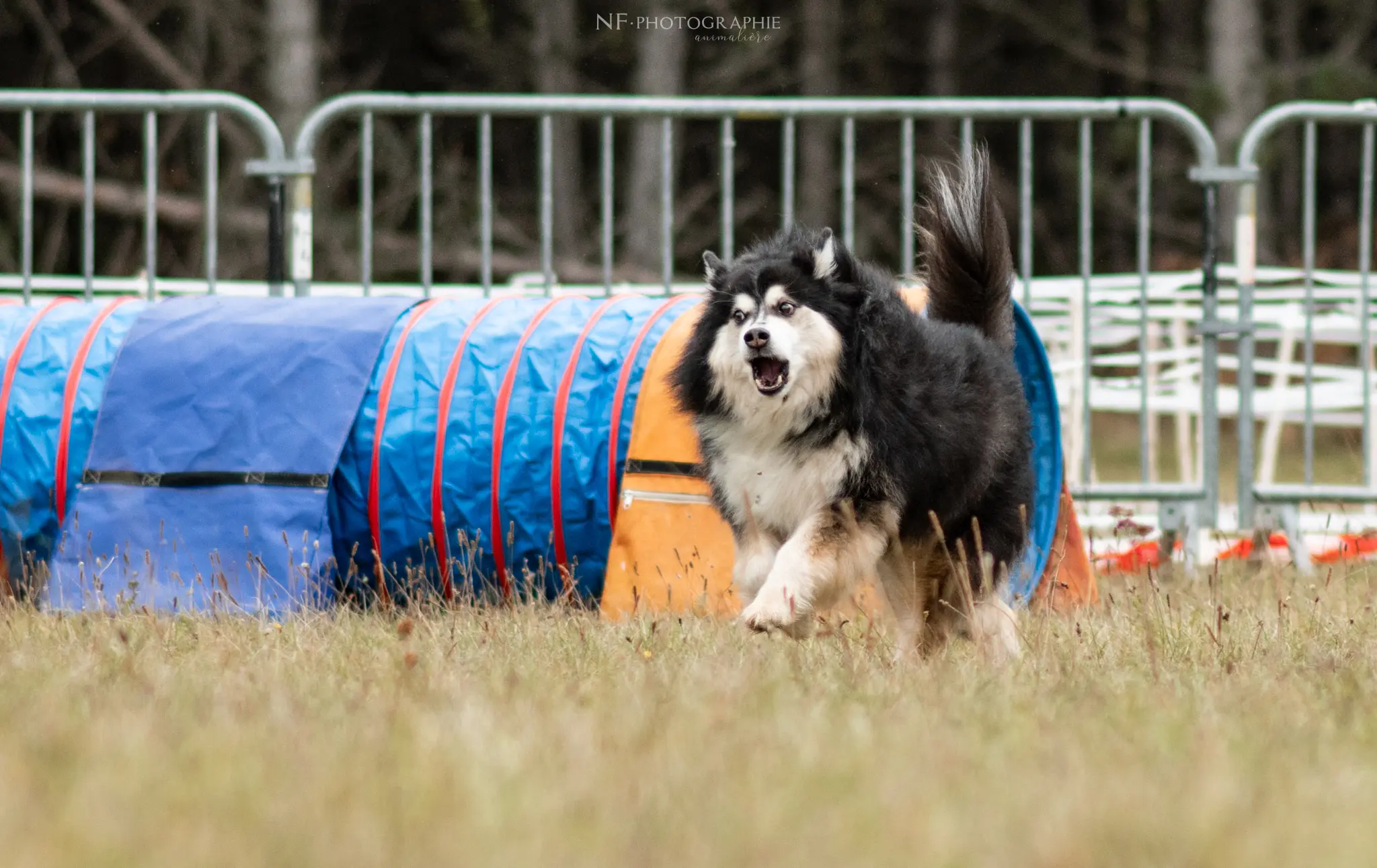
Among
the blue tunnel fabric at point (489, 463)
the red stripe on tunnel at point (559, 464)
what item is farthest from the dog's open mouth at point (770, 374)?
the red stripe on tunnel at point (559, 464)

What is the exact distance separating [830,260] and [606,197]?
2.23m

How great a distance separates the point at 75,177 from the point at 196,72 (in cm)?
185

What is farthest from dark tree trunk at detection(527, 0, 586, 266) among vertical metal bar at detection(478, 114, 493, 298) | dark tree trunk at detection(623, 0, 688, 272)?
vertical metal bar at detection(478, 114, 493, 298)

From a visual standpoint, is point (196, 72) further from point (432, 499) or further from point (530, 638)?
point (530, 638)

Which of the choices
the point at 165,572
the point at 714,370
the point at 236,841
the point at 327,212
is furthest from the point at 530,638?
the point at 327,212

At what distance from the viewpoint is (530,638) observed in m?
4.11

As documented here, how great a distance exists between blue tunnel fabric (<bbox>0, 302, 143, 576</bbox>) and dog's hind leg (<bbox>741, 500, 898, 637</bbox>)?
258 centimetres

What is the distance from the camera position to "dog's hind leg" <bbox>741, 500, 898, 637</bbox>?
384 cm

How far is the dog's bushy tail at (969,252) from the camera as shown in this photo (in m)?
4.60

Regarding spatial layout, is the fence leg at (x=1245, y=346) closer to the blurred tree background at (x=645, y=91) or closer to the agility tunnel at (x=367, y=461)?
the agility tunnel at (x=367, y=461)

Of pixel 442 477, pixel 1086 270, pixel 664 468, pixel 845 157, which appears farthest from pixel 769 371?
pixel 1086 270

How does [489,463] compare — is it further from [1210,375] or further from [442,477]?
[1210,375]

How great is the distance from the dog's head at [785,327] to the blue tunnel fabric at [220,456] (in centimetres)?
146

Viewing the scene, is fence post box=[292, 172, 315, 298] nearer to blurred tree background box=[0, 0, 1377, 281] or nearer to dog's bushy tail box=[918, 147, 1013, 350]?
dog's bushy tail box=[918, 147, 1013, 350]
